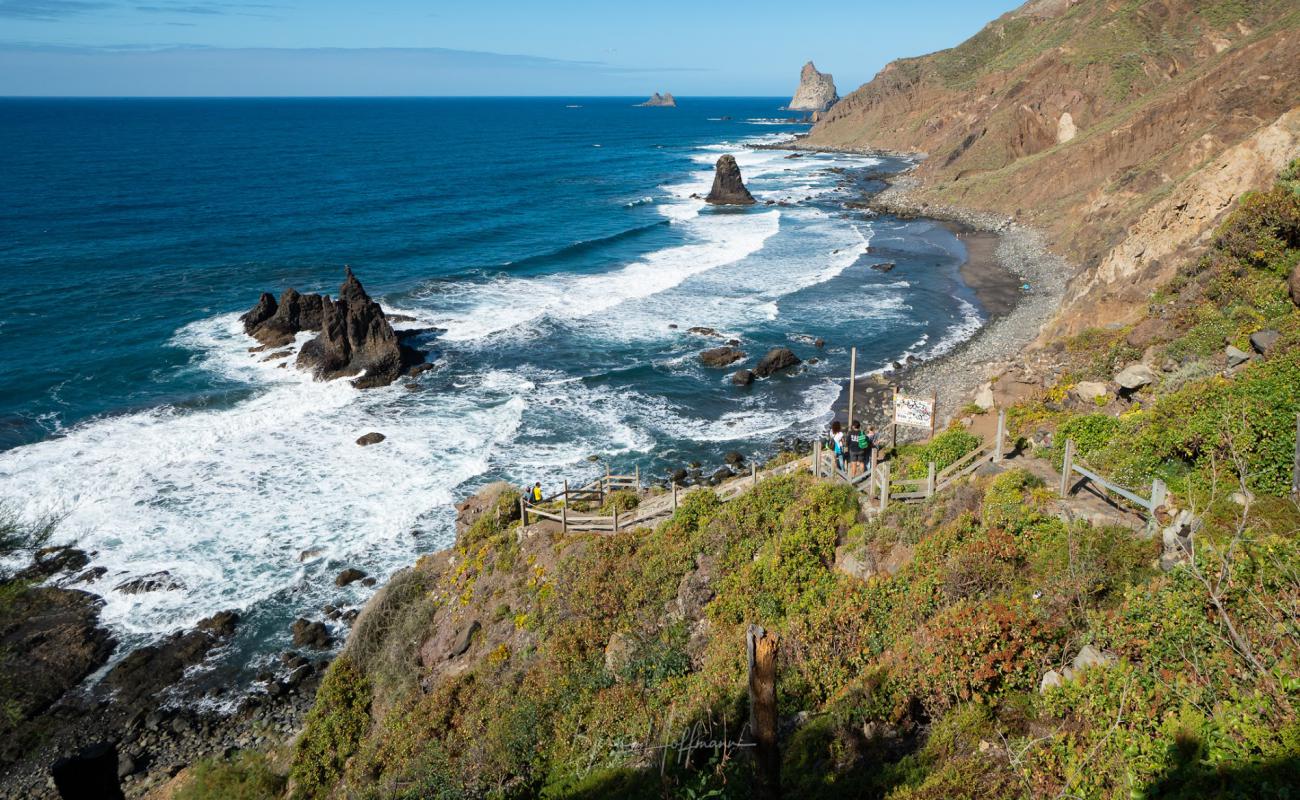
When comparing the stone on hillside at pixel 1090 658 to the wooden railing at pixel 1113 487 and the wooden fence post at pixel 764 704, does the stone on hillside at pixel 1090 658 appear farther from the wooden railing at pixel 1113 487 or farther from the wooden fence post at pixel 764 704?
the wooden fence post at pixel 764 704

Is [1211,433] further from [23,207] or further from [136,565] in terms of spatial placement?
[23,207]

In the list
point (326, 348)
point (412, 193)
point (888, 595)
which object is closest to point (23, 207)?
point (412, 193)

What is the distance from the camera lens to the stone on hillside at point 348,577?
2316 centimetres

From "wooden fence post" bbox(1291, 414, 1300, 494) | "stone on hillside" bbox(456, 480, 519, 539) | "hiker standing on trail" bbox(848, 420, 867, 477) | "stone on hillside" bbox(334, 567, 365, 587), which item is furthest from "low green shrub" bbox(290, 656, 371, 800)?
"wooden fence post" bbox(1291, 414, 1300, 494)

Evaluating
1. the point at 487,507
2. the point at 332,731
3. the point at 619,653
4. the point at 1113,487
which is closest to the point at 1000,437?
the point at 1113,487

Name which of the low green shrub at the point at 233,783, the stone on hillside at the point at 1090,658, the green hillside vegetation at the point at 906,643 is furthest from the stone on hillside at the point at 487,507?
the stone on hillside at the point at 1090,658

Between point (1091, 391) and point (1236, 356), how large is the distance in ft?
11.2

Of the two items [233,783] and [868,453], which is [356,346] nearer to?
[233,783]

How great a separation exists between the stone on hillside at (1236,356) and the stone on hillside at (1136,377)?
6.13 ft

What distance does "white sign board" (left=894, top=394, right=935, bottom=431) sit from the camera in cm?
1675

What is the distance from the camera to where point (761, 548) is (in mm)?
15367

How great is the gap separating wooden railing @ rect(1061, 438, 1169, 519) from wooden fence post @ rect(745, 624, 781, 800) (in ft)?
26.1

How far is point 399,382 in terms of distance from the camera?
122 ft

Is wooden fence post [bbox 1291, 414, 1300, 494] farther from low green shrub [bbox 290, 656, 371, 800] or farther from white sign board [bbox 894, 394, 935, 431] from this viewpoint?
low green shrub [bbox 290, 656, 371, 800]
